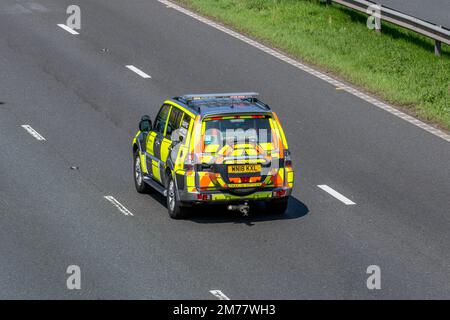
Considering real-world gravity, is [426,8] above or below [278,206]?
above

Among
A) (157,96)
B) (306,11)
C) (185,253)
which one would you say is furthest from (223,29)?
(185,253)

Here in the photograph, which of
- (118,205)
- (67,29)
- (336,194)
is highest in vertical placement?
(336,194)

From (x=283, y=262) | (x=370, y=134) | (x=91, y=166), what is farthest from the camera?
(x=370, y=134)

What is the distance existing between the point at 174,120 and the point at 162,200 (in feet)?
5.64

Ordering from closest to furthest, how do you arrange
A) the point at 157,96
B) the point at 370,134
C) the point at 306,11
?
the point at 370,134, the point at 157,96, the point at 306,11

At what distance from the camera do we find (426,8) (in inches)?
1570

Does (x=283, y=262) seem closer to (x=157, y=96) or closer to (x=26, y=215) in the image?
(x=26, y=215)

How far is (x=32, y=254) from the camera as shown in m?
19.8

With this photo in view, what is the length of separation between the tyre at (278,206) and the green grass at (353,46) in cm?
800

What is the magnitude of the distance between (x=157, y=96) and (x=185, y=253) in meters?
11.9

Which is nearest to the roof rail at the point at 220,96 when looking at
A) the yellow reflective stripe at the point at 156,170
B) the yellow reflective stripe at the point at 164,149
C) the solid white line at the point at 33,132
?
the yellow reflective stripe at the point at 164,149

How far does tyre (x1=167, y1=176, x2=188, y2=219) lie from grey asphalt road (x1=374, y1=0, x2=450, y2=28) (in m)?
17.2

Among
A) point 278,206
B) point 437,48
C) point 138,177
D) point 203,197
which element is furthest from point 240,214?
point 437,48

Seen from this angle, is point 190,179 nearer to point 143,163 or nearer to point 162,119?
point 162,119
